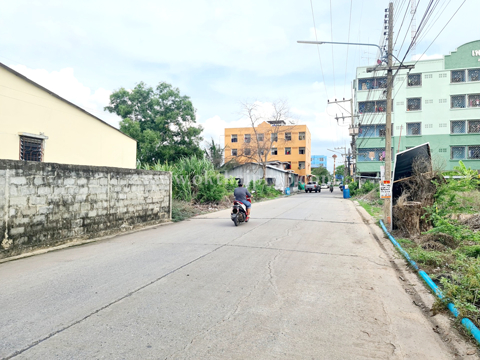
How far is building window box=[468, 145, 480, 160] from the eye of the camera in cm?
3645

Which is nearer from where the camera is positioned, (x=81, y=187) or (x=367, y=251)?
(x=367, y=251)

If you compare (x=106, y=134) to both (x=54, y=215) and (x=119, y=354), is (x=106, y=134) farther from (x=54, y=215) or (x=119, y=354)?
(x=119, y=354)

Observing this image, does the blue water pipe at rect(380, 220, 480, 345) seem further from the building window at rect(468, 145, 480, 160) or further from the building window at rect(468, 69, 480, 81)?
the building window at rect(468, 69, 480, 81)

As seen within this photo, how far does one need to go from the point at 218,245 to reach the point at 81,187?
13.5ft

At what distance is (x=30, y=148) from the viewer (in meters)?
12.2

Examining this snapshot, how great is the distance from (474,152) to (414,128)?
6.76 metres

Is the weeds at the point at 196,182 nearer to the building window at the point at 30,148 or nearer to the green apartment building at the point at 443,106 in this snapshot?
the building window at the point at 30,148

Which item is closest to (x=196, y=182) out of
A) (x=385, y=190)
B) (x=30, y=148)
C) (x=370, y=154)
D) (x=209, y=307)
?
(x=30, y=148)

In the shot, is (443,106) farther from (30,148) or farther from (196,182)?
(30,148)

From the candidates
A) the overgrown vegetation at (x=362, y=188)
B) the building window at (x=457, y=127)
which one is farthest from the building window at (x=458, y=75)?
the overgrown vegetation at (x=362, y=188)

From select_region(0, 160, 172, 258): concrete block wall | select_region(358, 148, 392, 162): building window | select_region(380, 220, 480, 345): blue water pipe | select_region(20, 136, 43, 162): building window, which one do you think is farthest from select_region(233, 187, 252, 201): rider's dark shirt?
select_region(358, 148, 392, 162): building window

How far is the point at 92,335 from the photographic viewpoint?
3377mm

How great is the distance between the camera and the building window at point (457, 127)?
3712cm

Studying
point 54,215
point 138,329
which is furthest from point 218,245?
point 138,329
